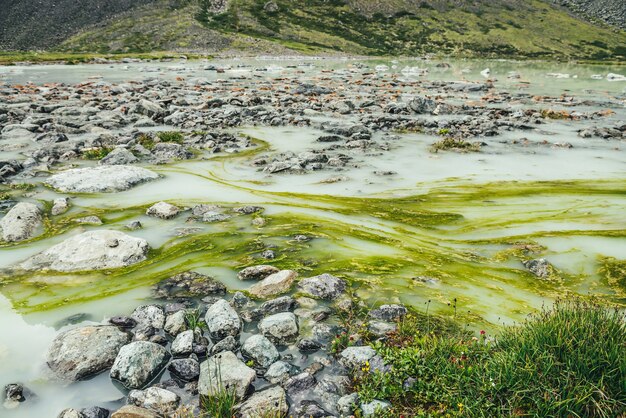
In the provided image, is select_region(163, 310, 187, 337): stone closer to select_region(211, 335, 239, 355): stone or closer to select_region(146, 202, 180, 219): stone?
select_region(211, 335, 239, 355): stone

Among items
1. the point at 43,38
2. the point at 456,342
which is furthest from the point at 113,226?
the point at 43,38

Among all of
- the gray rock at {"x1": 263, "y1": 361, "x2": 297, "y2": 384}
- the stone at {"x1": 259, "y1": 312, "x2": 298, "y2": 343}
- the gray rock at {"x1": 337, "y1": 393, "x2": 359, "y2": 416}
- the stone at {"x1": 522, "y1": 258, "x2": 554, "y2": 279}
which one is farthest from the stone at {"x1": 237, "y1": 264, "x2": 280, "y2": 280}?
the stone at {"x1": 522, "y1": 258, "x2": 554, "y2": 279}

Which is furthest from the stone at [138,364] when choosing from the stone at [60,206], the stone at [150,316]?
the stone at [60,206]

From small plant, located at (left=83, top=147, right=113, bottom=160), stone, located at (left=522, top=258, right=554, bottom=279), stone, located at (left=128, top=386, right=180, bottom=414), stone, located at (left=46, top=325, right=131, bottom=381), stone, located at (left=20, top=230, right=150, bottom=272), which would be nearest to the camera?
stone, located at (left=128, top=386, right=180, bottom=414)

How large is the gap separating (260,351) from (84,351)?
1895mm

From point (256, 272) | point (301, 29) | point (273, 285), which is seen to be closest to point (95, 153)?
point (256, 272)

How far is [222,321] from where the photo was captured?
188 inches

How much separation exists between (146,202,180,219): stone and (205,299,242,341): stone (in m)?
3.99

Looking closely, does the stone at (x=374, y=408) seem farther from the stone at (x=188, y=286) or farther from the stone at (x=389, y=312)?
the stone at (x=188, y=286)

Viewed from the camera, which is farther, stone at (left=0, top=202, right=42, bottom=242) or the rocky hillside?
the rocky hillside

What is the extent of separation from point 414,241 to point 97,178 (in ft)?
26.0

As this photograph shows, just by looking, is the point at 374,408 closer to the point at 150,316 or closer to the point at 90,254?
the point at 150,316

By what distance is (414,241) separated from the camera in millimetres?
7605

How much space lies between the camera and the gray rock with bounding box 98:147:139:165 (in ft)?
39.3
